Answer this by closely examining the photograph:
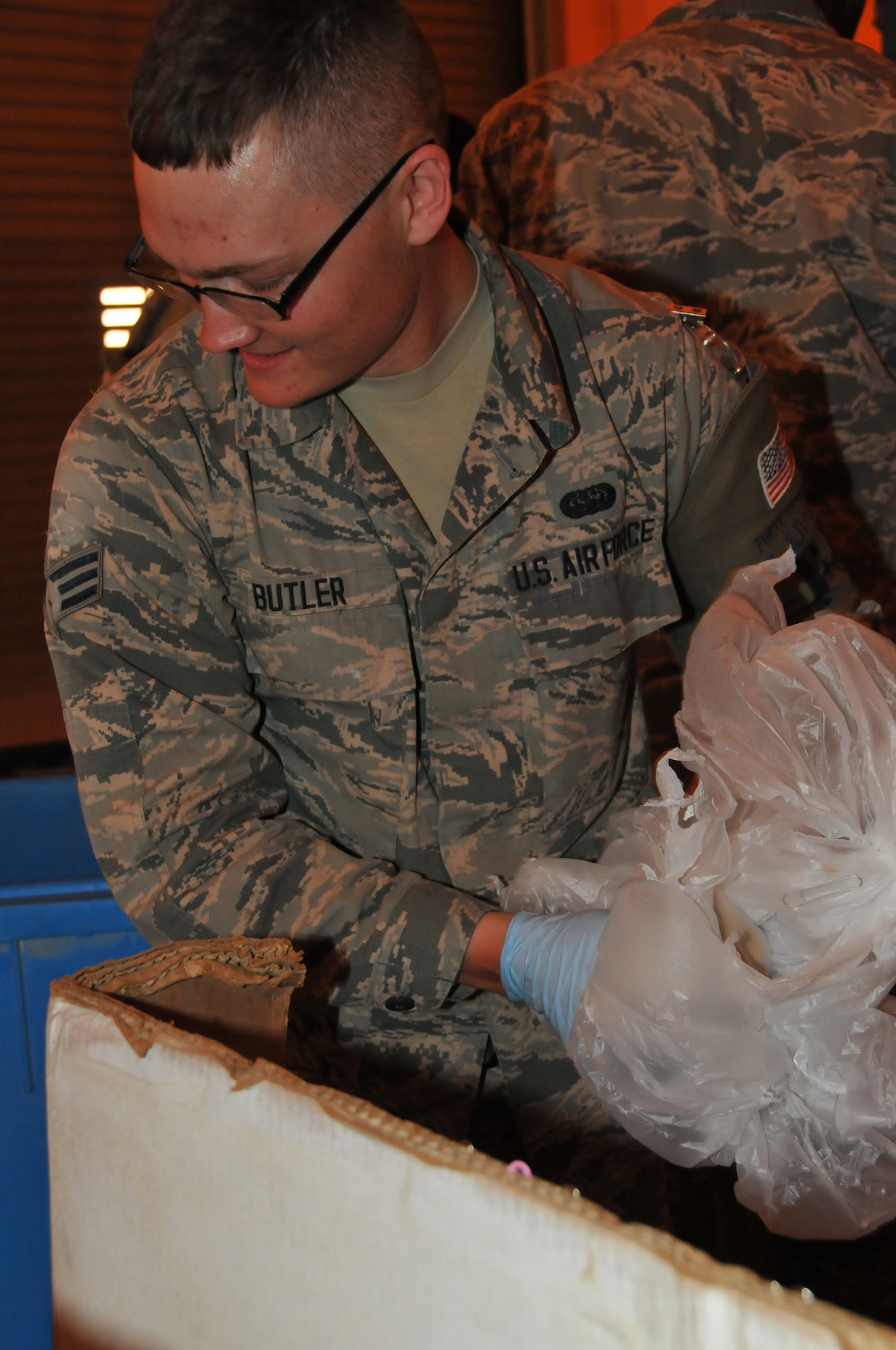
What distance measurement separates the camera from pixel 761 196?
1797mm

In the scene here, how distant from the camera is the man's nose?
37.4 inches

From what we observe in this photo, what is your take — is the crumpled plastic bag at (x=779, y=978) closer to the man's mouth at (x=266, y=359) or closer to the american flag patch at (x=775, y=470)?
the american flag patch at (x=775, y=470)

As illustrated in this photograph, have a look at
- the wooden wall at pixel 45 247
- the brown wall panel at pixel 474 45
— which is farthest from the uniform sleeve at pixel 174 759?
the brown wall panel at pixel 474 45

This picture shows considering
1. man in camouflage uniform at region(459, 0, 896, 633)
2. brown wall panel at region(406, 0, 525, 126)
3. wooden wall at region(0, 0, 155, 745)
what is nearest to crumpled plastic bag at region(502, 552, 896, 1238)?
man in camouflage uniform at region(459, 0, 896, 633)

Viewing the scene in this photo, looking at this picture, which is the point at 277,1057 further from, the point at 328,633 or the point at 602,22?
the point at 602,22

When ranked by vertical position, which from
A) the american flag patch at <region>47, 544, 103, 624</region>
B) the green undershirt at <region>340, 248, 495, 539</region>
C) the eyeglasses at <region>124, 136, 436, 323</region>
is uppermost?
the eyeglasses at <region>124, 136, 436, 323</region>

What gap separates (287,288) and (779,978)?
65cm

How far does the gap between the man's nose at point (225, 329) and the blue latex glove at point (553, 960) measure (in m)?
0.54

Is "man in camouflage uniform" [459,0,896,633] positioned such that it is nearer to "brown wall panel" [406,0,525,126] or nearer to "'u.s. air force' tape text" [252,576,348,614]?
"'u.s. air force' tape text" [252,576,348,614]

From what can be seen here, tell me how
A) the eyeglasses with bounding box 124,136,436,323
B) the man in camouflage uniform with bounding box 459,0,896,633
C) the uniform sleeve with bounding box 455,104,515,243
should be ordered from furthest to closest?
the uniform sleeve with bounding box 455,104,515,243 → the man in camouflage uniform with bounding box 459,0,896,633 → the eyeglasses with bounding box 124,136,436,323

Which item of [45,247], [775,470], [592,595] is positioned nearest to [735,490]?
[775,470]

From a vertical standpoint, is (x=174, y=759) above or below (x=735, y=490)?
below

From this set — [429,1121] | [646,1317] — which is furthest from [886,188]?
[646,1317]

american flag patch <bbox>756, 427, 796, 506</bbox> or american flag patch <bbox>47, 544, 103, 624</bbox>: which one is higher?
american flag patch <bbox>756, 427, 796, 506</bbox>
